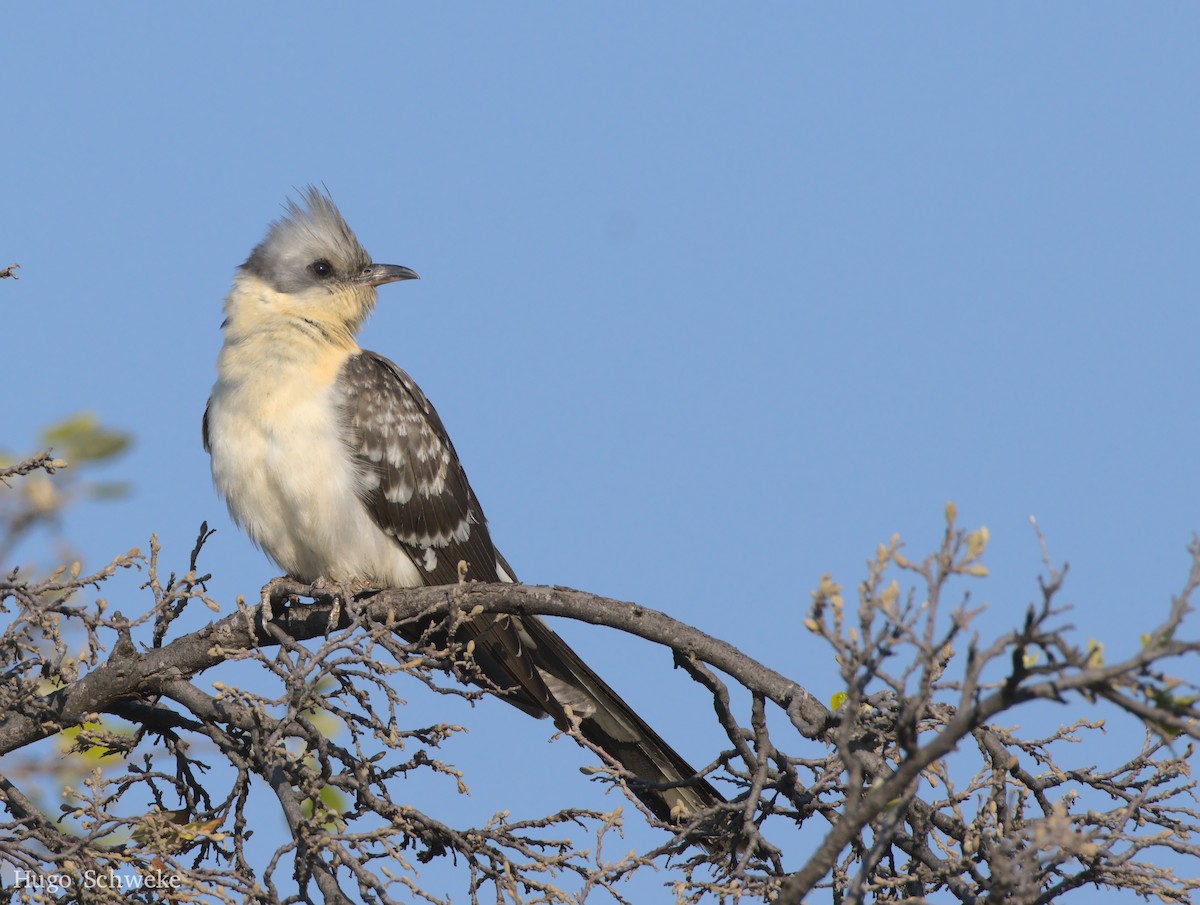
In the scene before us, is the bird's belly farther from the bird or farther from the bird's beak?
the bird's beak

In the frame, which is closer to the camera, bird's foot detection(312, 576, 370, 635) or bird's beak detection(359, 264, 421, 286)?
bird's foot detection(312, 576, 370, 635)

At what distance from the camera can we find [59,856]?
3965mm

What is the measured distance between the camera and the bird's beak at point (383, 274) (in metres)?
6.64

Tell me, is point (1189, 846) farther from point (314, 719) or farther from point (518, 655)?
point (314, 719)

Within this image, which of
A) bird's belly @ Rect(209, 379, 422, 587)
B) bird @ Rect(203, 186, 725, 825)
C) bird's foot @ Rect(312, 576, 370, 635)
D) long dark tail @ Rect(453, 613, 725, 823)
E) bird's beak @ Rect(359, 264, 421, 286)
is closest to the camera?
bird's foot @ Rect(312, 576, 370, 635)

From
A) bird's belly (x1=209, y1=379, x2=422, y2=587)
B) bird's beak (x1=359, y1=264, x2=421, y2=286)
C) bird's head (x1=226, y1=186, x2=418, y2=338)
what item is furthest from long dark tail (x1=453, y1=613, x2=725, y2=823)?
bird's beak (x1=359, y1=264, x2=421, y2=286)

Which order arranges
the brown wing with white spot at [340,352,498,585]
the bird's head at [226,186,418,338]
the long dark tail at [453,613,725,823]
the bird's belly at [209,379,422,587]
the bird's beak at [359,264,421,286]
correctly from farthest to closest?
1. the bird's beak at [359,264,421,286]
2. the bird's head at [226,186,418,338]
3. the brown wing with white spot at [340,352,498,585]
4. the bird's belly at [209,379,422,587]
5. the long dark tail at [453,613,725,823]

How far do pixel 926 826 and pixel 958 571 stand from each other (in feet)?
4.64

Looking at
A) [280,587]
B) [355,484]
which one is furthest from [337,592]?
[355,484]

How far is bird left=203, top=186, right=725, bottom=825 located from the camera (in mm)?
5328

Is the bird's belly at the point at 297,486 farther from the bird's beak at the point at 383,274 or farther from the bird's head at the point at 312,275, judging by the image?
the bird's beak at the point at 383,274

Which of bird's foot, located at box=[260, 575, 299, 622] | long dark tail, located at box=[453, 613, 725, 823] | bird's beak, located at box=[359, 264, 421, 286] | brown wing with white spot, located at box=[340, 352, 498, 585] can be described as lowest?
long dark tail, located at box=[453, 613, 725, 823]

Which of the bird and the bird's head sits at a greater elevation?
the bird's head

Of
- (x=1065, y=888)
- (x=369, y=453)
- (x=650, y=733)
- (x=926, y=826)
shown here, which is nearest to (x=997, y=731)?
(x=926, y=826)
